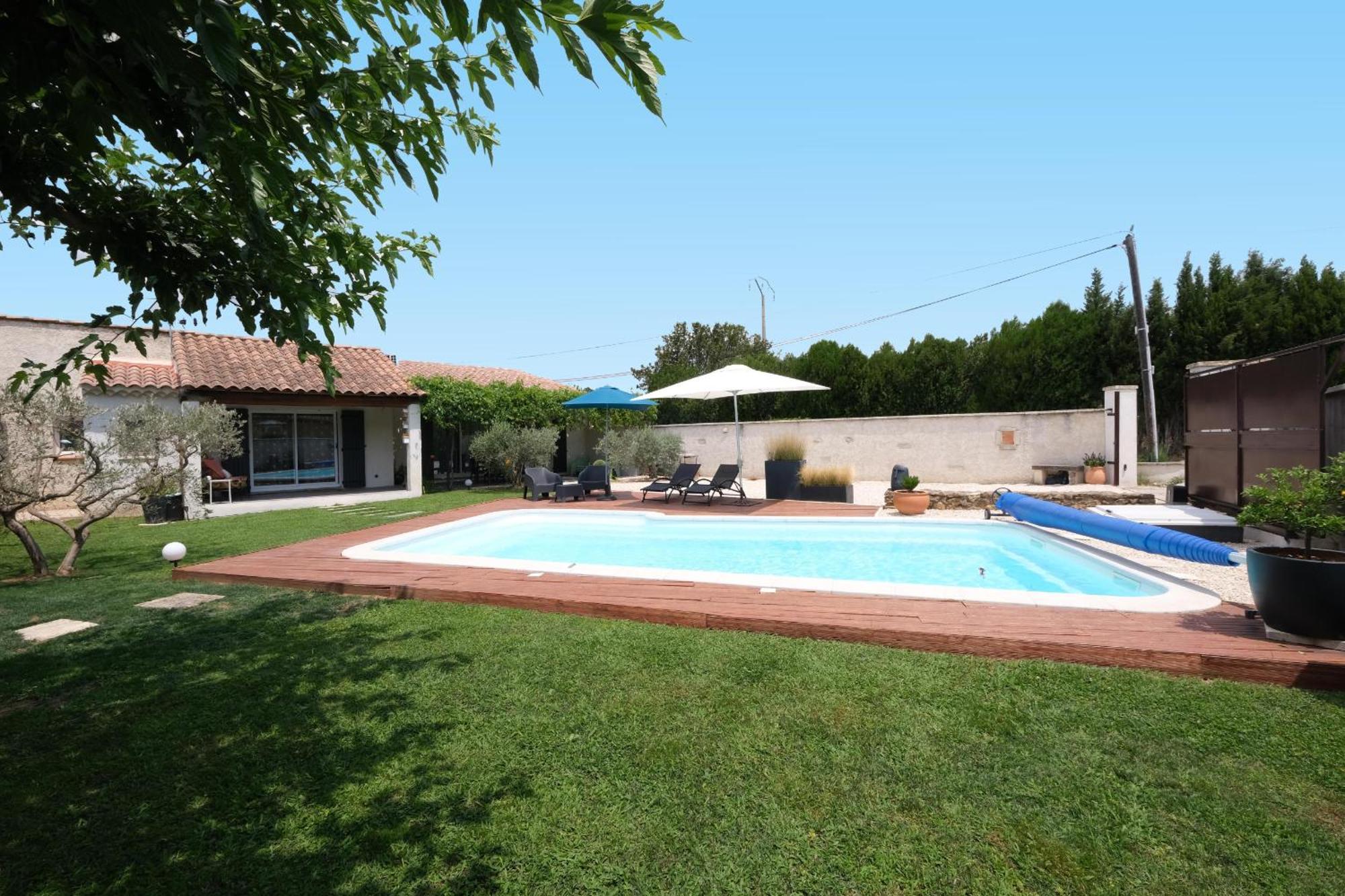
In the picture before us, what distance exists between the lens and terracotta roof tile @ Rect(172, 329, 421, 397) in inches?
539

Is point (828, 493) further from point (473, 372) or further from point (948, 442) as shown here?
point (473, 372)

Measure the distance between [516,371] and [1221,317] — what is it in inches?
967

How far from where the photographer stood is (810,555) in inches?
344

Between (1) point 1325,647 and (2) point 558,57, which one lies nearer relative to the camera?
(2) point 558,57

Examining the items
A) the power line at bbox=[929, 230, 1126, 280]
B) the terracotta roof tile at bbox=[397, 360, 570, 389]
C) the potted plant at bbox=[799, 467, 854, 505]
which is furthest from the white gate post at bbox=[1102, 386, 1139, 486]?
the terracotta roof tile at bbox=[397, 360, 570, 389]

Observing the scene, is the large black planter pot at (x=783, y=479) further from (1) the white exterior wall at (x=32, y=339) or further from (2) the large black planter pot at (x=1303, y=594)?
(1) the white exterior wall at (x=32, y=339)

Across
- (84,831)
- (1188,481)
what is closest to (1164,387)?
(1188,481)

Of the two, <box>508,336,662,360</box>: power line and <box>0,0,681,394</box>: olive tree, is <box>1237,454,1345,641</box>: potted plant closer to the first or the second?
<box>0,0,681,394</box>: olive tree

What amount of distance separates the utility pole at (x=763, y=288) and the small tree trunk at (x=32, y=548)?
101 feet

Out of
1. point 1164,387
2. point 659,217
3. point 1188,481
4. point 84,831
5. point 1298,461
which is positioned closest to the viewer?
point 84,831

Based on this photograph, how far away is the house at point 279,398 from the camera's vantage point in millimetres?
12828

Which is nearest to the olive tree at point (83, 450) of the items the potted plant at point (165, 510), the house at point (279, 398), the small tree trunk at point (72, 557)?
the small tree trunk at point (72, 557)

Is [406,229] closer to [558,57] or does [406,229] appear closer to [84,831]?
[558,57]

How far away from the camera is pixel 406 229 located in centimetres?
341
